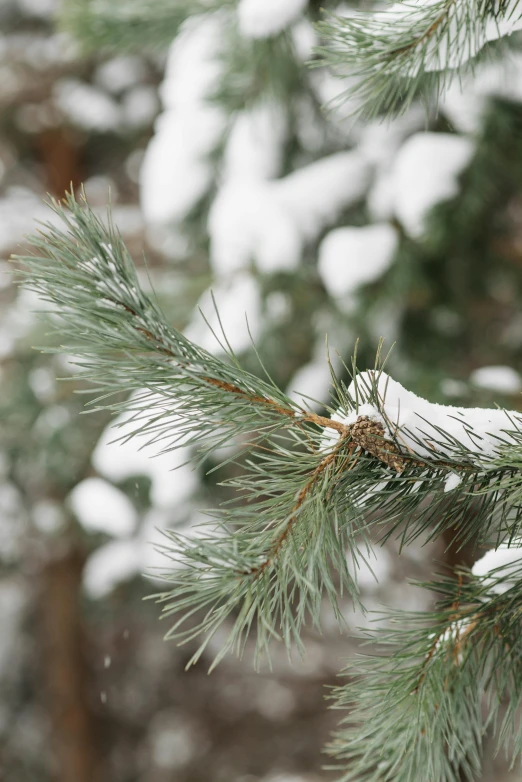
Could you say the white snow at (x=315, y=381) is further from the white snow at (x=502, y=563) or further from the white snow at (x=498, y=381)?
the white snow at (x=502, y=563)

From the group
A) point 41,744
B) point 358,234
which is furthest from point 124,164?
point 41,744

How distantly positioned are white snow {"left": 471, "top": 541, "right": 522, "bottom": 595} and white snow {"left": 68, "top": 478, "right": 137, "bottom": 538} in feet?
8.75

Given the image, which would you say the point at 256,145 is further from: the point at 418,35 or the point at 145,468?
the point at 418,35

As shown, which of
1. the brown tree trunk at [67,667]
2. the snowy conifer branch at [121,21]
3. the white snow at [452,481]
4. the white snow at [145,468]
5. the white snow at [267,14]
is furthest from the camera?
the brown tree trunk at [67,667]

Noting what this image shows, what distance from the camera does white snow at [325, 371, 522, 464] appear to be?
0.80 m

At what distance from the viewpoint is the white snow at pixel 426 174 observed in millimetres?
2301

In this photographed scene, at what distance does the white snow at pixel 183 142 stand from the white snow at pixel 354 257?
0.79m

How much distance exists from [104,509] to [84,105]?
9.93ft

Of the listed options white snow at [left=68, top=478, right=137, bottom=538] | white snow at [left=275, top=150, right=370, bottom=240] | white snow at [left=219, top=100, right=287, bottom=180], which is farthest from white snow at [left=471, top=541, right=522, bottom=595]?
white snow at [left=68, top=478, right=137, bottom=538]

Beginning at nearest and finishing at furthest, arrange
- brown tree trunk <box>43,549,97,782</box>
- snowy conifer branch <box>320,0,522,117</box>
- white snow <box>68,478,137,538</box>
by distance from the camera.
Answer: snowy conifer branch <box>320,0,522,117</box>, white snow <box>68,478,137,538</box>, brown tree trunk <box>43,549,97,782</box>

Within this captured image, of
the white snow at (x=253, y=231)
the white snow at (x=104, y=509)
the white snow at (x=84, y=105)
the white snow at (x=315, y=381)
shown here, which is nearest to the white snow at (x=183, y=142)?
the white snow at (x=253, y=231)

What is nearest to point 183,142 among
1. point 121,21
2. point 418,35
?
point 121,21

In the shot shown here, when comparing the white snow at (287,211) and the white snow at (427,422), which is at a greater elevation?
the white snow at (287,211)

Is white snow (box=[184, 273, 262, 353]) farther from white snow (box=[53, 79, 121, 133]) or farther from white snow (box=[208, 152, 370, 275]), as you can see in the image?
white snow (box=[53, 79, 121, 133])
